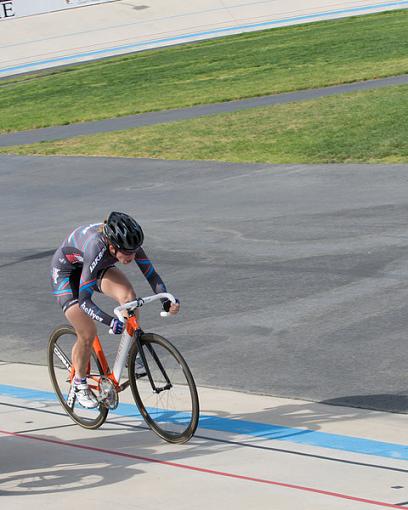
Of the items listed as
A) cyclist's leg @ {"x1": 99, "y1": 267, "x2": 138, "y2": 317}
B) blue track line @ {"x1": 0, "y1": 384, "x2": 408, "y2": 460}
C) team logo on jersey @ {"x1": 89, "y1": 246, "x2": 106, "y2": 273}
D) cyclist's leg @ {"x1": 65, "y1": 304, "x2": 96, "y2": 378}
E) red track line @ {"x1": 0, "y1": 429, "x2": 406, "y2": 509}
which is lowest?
blue track line @ {"x1": 0, "y1": 384, "x2": 408, "y2": 460}

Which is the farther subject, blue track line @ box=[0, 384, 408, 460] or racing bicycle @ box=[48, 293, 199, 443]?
racing bicycle @ box=[48, 293, 199, 443]

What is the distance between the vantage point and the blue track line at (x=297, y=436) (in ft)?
23.0

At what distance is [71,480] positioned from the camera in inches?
269

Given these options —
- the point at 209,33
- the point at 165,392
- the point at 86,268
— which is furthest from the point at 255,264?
the point at 209,33

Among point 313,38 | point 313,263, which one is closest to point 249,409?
point 313,263

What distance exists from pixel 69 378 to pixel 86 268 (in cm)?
119

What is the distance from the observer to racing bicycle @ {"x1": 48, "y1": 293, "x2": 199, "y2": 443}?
7316 mm

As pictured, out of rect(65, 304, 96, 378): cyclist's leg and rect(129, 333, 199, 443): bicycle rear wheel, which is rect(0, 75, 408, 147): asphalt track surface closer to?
rect(65, 304, 96, 378): cyclist's leg

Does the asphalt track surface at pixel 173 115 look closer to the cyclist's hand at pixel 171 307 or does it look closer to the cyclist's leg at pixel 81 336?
the cyclist's leg at pixel 81 336

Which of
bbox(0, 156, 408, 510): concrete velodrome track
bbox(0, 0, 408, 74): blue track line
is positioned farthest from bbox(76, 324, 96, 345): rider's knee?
bbox(0, 0, 408, 74): blue track line

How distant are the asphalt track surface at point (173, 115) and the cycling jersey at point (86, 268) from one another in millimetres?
18294

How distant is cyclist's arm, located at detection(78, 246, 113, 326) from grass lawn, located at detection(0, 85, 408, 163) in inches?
492

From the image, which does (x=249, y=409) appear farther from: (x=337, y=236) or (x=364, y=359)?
(x=337, y=236)

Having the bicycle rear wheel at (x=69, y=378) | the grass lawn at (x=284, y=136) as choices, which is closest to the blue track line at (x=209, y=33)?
the grass lawn at (x=284, y=136)
